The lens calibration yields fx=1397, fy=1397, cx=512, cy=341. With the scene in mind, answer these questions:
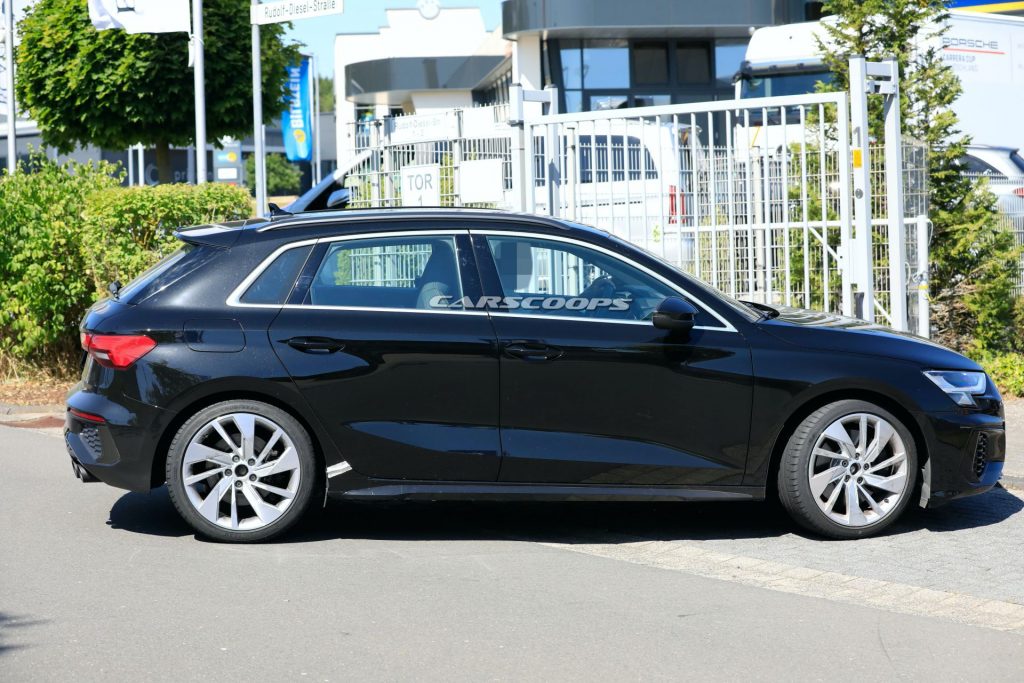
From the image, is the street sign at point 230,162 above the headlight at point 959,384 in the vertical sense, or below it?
above

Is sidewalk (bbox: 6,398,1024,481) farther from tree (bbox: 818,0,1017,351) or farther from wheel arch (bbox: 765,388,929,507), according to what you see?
wheel arch (bbox: 765,388,929,507)

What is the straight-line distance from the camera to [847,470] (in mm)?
6719

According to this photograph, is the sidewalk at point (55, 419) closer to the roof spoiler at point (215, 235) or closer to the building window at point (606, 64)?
the roof spoiler at point (215, 235)

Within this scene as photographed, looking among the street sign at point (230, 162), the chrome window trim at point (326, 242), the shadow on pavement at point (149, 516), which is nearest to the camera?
the chrome window trim at point (326, 242)

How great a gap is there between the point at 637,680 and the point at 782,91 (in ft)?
63.1

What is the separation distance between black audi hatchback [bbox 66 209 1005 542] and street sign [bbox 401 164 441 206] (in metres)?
5.43

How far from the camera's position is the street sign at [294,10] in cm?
1188

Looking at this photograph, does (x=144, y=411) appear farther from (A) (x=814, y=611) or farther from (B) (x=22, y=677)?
(A) (x=814, y=611)

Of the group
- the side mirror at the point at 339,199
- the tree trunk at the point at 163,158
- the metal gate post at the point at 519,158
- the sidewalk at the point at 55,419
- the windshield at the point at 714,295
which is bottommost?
the sidewalk at the point at 55,419

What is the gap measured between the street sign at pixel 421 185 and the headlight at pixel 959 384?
241 inches

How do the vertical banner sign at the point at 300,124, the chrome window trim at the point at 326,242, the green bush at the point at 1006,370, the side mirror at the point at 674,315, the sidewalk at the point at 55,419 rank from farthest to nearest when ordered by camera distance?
the vertical banner sign at the point at 300,124, the green bush at the point at 1006,370, the sidewalk at the point at 55,419, the chrome window trim at the point at 326,242, the side mirror at the point at 674,315

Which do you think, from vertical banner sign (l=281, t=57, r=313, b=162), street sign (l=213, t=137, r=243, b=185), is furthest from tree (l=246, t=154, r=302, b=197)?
vertical banner sign (l=281, t=57, r=313, b=162)

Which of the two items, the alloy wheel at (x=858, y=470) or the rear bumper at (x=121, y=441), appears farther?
the alloy wheel at (x=858, y=470)

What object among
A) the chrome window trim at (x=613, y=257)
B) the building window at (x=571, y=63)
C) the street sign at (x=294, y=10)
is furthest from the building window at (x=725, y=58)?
the chrome window trim at (x=613, y=257)
